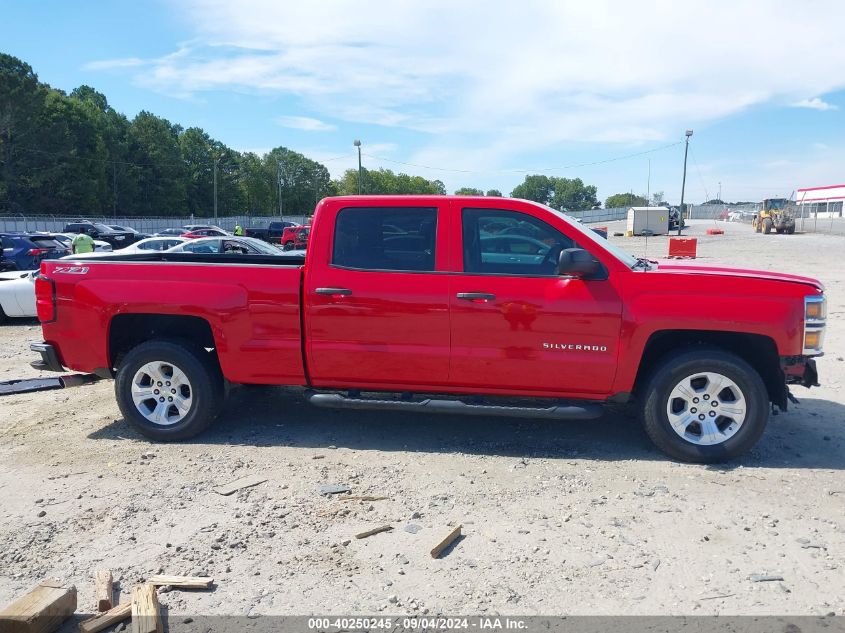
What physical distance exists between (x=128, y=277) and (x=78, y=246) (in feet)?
51.2

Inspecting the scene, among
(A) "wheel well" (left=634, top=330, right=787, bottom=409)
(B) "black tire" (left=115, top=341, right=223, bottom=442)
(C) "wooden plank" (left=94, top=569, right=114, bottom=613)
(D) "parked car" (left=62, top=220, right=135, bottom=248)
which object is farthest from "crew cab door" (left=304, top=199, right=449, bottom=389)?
(D) "parked car" (left=62, top=220, right=135, bottom=248)

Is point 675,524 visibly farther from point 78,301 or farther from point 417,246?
point 78,301

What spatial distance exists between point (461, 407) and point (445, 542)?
147cm

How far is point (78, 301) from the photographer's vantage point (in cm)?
550

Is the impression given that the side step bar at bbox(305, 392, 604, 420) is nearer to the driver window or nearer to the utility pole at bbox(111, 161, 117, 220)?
the driver window

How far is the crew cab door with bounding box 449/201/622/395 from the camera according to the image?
195 inches

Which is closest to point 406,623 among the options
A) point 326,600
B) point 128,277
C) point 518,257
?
point 326,600

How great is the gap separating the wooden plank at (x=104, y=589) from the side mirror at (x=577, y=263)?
338cm

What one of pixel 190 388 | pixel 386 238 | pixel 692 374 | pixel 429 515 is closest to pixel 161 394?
pixel 190 388

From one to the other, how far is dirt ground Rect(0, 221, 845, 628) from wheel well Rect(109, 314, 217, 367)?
0.75 m

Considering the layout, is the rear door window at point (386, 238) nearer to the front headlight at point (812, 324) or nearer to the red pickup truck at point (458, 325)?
the red pickup truck at point (458, 325)

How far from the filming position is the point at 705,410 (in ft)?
16.4

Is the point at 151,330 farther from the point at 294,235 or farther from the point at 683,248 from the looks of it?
the point at 294,235

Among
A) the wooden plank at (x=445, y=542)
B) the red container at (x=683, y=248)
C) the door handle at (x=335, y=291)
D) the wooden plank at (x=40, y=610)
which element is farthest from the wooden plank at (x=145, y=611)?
the red container at (x=683, y=248)
